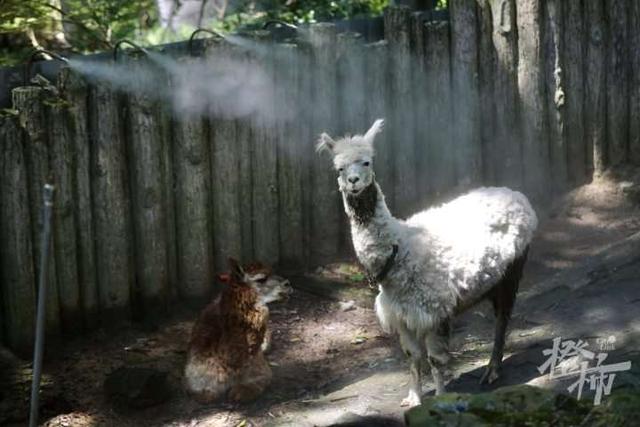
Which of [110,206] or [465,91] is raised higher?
[465,91]

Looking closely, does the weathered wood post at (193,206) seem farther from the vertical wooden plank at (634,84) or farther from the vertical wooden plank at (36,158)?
the vertical wooden plank at (634,84)

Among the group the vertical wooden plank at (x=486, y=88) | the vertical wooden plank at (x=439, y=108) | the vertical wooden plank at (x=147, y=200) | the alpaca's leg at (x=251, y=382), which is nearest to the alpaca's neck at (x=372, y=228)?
the alpaca's leg at (x=251, y=382)

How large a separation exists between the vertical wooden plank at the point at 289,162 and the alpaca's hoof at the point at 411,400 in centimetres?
292

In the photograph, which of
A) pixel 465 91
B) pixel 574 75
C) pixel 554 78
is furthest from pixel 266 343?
pixel 574 75

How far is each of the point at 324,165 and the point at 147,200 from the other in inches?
76.5

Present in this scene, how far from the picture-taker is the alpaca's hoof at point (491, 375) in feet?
24.8

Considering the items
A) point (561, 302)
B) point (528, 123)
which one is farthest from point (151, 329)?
point (528, 123)

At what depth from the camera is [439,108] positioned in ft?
34.9

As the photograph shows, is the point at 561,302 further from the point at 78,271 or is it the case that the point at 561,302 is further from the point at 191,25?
the point at 191,25

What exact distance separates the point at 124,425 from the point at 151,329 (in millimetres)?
1477

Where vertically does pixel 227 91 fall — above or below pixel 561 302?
above

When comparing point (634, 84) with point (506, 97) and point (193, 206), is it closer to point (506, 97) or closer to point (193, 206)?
point (506, 97)

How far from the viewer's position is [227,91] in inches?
366

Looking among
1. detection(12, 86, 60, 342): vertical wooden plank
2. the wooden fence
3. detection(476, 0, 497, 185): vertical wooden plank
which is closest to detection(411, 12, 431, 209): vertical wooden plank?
the wooden fence
